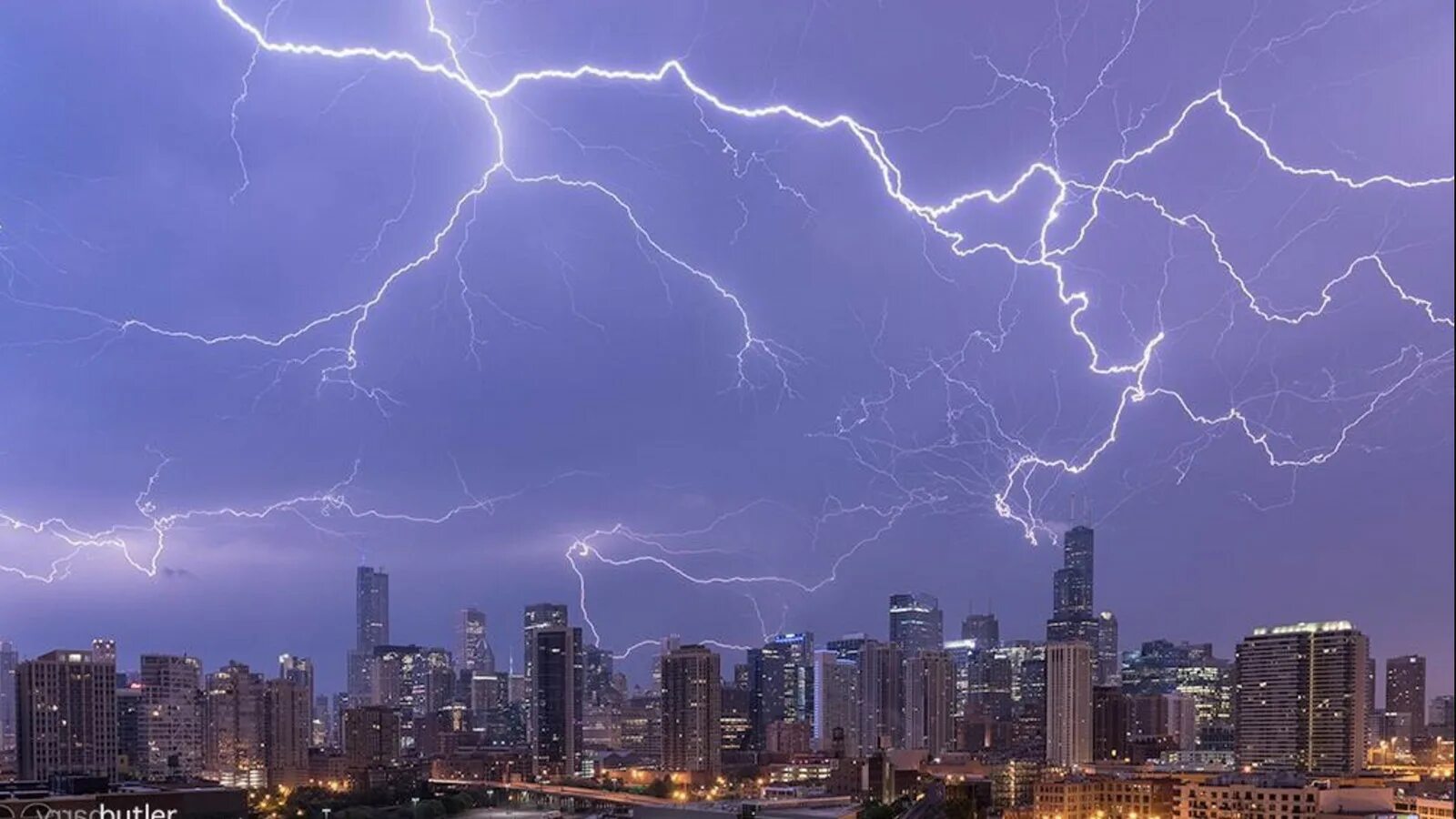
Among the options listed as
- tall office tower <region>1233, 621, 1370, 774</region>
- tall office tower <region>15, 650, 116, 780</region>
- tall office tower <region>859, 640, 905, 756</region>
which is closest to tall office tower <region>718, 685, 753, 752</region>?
tall office tower <region>859, 640, 905, 756</region>

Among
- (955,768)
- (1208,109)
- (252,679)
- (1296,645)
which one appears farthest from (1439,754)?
(252,679)

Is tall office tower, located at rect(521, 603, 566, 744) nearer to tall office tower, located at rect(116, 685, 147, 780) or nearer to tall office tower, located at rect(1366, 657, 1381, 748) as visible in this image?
tall office tower, located at rect(116, 685, 147, 780)

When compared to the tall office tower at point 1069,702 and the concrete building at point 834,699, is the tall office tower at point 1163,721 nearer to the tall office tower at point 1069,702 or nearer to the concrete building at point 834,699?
the tall office tower at point 1069,702

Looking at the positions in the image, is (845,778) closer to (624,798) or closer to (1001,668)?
(624,798)

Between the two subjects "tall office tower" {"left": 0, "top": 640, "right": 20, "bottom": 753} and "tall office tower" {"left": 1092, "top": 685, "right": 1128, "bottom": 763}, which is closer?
"tall office tower" {"left": 0, "top": 640, "right": 20, "bottom": 753}

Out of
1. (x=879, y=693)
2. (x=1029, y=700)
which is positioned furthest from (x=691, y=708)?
(x=1029, y=700)
